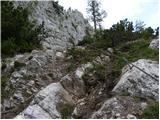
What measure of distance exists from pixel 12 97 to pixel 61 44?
30.4ft

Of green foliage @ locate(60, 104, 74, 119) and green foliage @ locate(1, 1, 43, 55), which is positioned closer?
green foliage @ locate(60, 104, 74, 119)

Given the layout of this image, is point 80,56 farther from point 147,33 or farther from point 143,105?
point 147,33

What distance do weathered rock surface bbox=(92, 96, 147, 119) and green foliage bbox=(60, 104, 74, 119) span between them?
0.95 meters

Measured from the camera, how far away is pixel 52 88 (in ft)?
43.4

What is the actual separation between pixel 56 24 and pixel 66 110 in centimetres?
1310

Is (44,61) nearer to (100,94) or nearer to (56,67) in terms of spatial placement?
(56,67)

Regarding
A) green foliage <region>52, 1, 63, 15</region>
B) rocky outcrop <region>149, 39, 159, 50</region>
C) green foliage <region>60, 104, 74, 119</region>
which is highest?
green foliage <region>52, 1, 63, 15</region>

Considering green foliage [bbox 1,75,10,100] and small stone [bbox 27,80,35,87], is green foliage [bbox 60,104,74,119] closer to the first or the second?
small stone [bbox 27,80,35,87]

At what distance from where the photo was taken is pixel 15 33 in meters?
→ 18.4

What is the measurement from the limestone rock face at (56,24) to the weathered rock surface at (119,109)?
888cm

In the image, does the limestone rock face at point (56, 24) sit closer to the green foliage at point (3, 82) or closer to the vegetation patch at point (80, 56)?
the vegetation patch at point (80, 56)

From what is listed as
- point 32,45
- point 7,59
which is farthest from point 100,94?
point 32,45

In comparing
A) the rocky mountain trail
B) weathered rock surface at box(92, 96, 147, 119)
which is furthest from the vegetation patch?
weathered rock surface at box(92, 96, 147, 119)

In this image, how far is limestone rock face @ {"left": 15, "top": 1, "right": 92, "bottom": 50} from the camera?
22220mm
